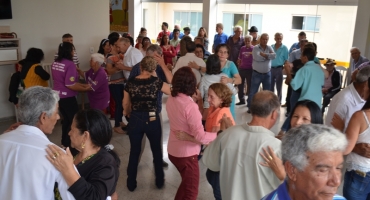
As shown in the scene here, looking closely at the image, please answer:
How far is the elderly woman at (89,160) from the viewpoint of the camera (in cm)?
171

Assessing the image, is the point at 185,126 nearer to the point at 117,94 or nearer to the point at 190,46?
the point at 190,46

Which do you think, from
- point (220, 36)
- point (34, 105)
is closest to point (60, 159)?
point (34, 105)

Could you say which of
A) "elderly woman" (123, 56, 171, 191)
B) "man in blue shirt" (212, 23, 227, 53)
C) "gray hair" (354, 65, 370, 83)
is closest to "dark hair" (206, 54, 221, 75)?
"elderly woman" (123, 56, 171, 191)

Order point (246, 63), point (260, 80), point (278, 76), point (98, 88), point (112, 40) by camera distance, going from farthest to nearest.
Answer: point (246, 63) → point (278, 76) → point (260, 80) → point (112, 40) → point (98, 88)

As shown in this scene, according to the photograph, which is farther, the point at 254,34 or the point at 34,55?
the point at 254,34

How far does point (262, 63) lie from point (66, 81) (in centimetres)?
405

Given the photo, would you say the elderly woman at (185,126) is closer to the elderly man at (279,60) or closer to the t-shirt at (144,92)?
the t-shirt at (144,92)

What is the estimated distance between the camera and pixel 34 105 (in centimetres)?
201

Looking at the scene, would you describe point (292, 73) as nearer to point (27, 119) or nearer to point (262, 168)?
point (262, 168)

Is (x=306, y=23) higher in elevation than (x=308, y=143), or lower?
higher

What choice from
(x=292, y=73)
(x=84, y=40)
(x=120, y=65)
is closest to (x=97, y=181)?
(x=120, y=65)

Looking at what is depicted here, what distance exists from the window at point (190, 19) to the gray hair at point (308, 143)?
10.1 meters

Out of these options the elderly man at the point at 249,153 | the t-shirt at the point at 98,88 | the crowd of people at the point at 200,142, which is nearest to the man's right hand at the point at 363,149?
the crowd of people at the point at 200,142

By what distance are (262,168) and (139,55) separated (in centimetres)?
372
